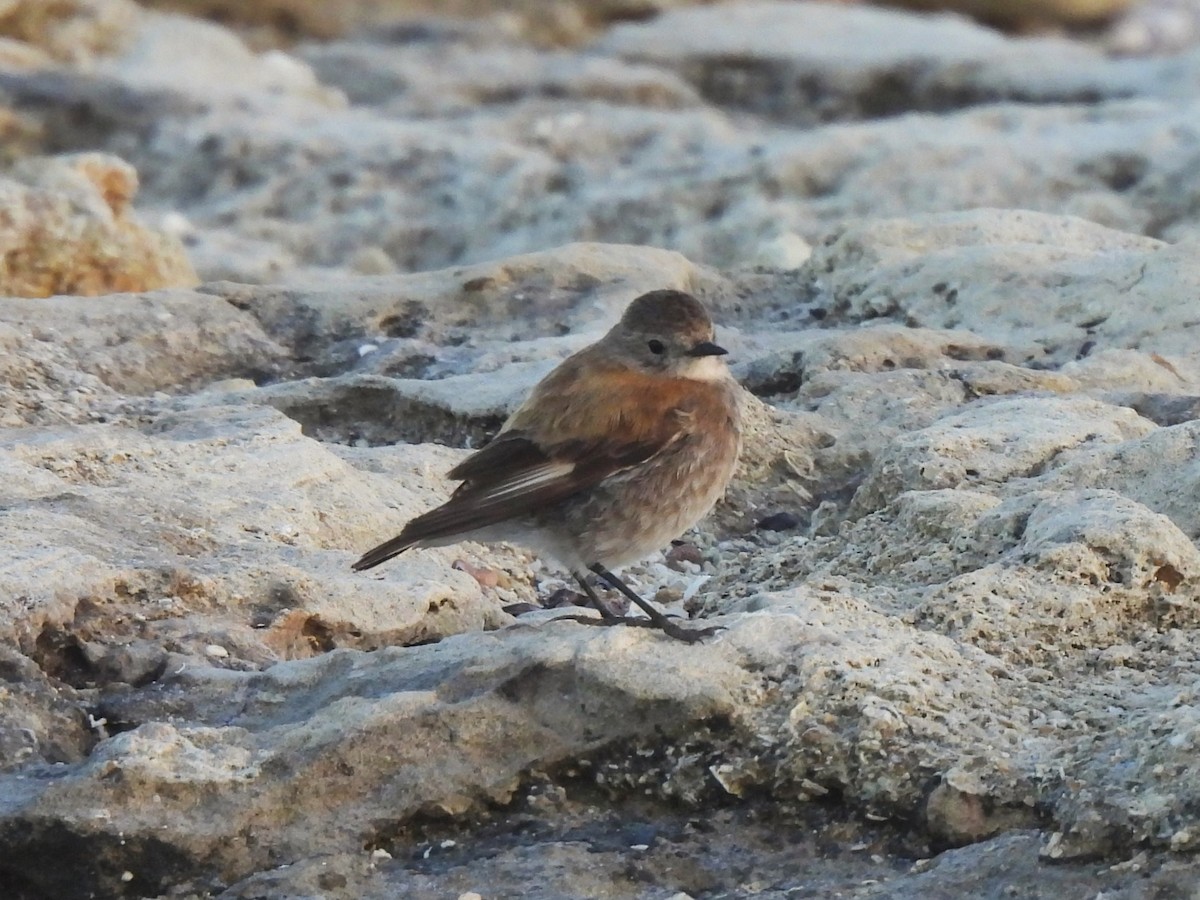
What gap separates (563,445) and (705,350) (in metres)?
0.74

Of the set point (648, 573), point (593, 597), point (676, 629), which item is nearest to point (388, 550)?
point (593, 597)

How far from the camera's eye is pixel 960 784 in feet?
12.1

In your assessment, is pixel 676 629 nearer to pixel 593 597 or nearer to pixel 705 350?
pixel 593 597

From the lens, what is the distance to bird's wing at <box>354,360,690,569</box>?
5.07m

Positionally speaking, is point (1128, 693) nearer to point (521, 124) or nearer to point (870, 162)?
point (870, 162)

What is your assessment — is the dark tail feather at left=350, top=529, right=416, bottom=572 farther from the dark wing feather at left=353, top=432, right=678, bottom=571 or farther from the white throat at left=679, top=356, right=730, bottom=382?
the white throat at left=679, top=356, right=730, bottom=382

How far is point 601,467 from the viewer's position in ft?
17.3

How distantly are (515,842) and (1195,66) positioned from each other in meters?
11.9

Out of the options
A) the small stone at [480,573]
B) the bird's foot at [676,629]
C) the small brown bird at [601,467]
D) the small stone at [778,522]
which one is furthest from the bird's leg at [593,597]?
the small stone at [778,522]

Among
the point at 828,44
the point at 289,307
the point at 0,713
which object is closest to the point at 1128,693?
the point at 0,713

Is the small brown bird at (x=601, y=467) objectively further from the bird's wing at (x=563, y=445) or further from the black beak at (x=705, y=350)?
the black beak at (x=705, y=350)

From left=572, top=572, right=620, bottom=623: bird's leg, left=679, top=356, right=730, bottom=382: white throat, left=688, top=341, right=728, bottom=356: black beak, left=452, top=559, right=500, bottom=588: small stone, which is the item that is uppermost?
left=688, top=341, right=728, bottom=356: black beak

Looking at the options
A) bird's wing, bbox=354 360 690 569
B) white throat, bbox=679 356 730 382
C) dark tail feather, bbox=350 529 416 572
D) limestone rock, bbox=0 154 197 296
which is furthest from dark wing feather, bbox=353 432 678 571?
limestone rock, bbox=0 154 197 296

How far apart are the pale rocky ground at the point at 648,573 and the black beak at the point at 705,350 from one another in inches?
18.2
